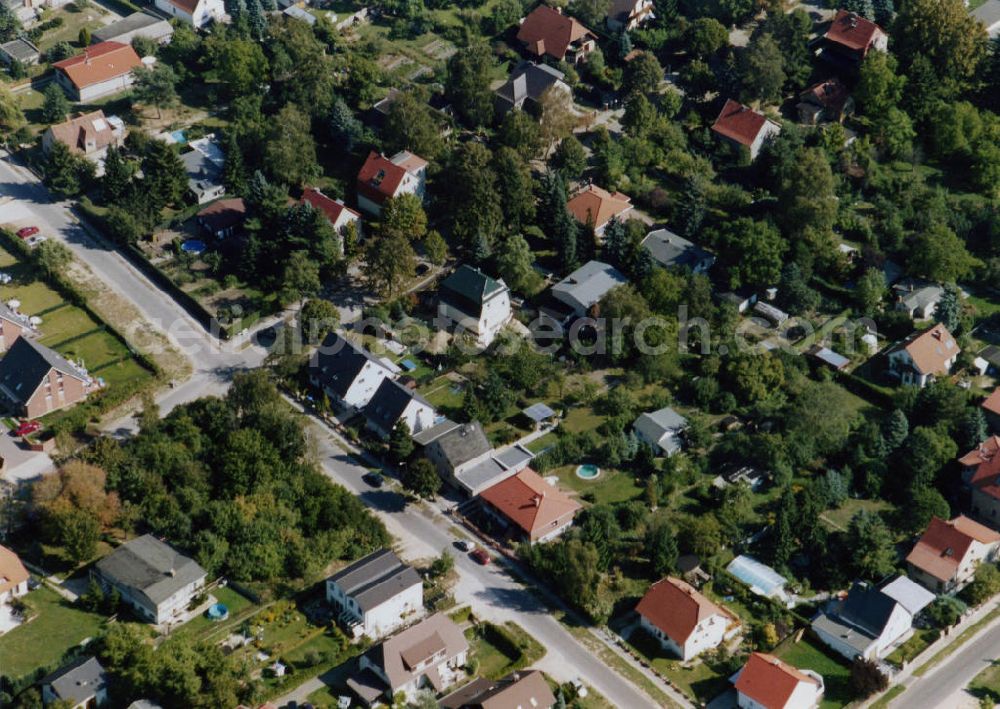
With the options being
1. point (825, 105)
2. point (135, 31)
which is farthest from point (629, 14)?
point (135, 31)

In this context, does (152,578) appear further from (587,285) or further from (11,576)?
(587,285)

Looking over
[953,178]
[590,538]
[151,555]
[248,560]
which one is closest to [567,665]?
[590,538]

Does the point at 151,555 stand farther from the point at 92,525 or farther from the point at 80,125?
the point at 80,125

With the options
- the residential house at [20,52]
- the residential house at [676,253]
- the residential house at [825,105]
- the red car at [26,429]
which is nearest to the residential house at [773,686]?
the residential house at [676,253]

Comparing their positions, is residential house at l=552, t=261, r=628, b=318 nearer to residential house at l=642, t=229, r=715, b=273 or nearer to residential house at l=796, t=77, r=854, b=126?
residential house at l=642, t=229, r=715, b=273

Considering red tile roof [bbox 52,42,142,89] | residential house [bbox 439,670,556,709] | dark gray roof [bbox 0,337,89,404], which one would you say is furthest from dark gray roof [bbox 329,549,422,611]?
red tile roof [bbox 52,42,142,89]

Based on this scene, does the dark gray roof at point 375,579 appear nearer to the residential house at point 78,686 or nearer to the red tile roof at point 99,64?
the residential house at point 78,686

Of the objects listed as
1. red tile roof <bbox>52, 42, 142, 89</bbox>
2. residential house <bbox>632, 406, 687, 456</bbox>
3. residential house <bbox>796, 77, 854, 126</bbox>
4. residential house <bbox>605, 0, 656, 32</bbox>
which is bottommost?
red tile roof <bbox>52, 42, 142, 89</bbox>
